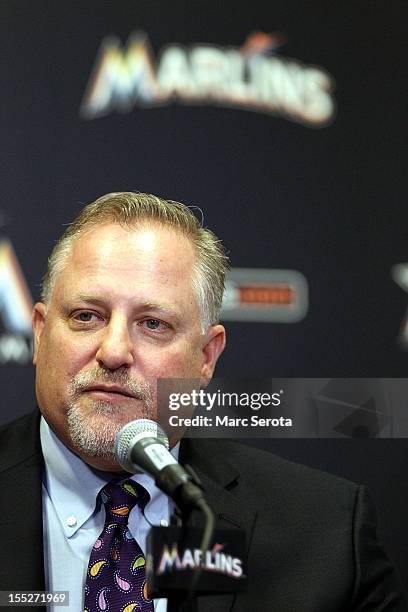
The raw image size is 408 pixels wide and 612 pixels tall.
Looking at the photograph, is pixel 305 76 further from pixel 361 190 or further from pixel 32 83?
pixel 32 83

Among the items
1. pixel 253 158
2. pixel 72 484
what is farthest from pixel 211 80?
pixel 72 484

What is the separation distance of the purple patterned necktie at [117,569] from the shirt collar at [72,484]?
34mm

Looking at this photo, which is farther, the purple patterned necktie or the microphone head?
the purple patterned necktie

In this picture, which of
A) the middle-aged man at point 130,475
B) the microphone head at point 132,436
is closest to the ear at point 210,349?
the middle-aged man at point 130,475

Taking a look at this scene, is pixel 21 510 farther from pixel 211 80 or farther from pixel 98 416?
pixel 211 80

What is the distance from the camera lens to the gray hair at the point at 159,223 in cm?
161

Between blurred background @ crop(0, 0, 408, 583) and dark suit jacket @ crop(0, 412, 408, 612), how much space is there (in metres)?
0.36

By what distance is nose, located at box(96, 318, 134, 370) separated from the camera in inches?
56.9

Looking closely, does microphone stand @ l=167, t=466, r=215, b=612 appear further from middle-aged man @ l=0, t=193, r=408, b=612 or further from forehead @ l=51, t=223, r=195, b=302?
forehead @ l=51, t=223, r=195, b=302

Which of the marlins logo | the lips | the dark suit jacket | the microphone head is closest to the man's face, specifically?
the lips

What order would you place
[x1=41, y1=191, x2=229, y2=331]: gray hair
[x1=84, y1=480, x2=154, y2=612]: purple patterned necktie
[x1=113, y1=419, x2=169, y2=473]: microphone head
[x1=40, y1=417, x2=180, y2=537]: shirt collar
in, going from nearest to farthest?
[x1=113, y1=419, x2=169, y2=473]: microphone head
[x1=84, y1=480, x2=154, y2=612]: purple patterned necktie
[x1=40, y1=417, x2=180, y2=537]: shirt collar
[x1=41, y1=191, x2=229, y2=331]: gray hair

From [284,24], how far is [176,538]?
1418mm

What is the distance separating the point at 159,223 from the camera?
1623 mm

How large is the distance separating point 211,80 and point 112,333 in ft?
2.66
